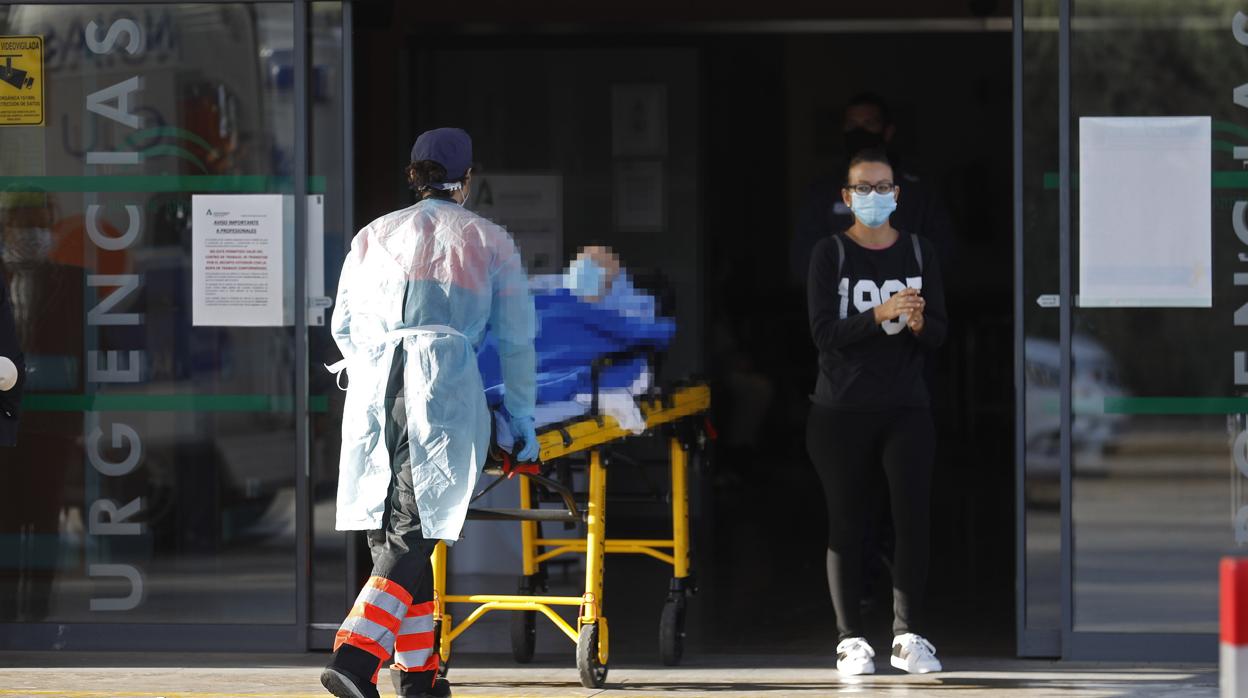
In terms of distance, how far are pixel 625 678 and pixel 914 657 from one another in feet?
3.32

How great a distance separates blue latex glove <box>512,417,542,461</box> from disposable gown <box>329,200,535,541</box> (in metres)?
0.03

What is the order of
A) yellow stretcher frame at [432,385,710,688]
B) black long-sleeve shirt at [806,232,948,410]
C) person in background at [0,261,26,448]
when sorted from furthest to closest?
black long-sleeve shirt at [806,232,948,410] < yellow stretcher frame at [432,385,710,688] < person in background at [0,261,26,448]

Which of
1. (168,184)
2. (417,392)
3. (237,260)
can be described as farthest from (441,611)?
(168,184)

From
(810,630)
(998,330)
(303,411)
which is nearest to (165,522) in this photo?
(303,411)

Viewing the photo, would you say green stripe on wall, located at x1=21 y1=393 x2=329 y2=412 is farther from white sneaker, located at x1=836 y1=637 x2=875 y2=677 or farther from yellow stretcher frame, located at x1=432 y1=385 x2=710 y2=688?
white sneaker, located at x1=836 y1=637 x2=875 y2=677

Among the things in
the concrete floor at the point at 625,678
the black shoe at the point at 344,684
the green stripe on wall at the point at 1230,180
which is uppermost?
the green stripe on wall at the point at 1230,180

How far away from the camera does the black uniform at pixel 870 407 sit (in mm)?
6594

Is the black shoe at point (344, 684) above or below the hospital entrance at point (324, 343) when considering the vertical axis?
below

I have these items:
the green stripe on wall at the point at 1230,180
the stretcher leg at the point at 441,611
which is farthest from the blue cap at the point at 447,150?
the green stripe on wall at the point at 1230,180

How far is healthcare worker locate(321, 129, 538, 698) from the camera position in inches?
220

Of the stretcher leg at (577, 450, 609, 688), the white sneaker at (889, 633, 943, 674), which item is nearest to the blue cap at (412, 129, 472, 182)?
the stretcher leg at (577, 450, 609, 688)

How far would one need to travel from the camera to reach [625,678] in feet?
22.0

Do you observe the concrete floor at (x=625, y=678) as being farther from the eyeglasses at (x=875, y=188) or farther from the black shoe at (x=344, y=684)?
the eyeglasses at (x=875, y=188)

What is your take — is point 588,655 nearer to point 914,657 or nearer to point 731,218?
point 914,657
